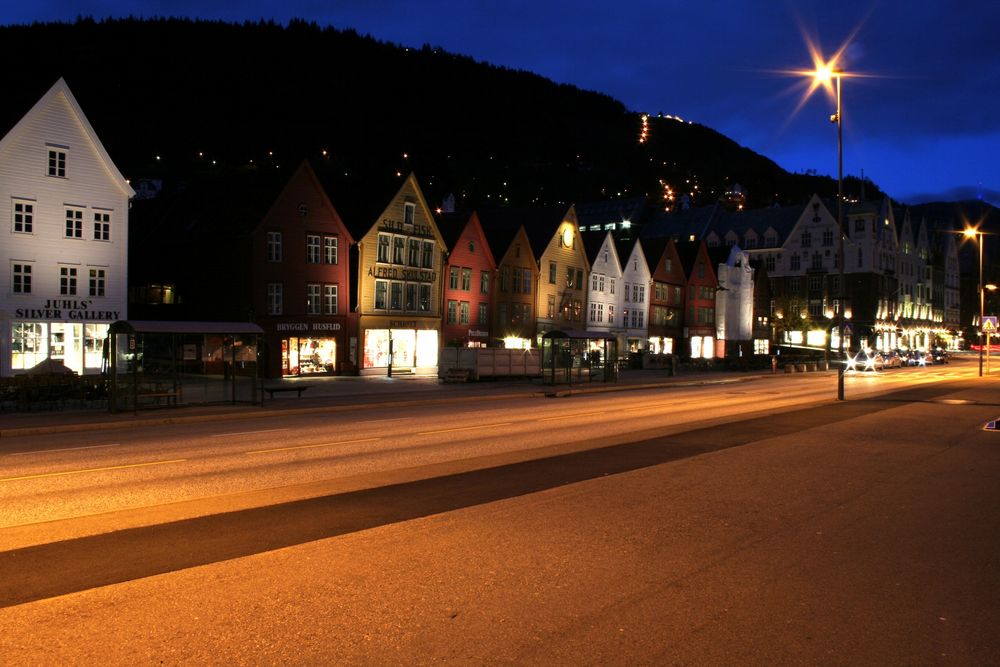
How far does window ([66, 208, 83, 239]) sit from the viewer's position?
38.9 metres

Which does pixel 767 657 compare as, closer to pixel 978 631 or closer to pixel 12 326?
pixel 978 631

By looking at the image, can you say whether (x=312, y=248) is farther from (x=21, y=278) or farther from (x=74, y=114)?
(x=21, y=278)

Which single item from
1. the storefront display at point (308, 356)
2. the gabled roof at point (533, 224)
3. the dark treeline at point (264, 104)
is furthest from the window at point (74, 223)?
the dark treeline at point (264, 104)

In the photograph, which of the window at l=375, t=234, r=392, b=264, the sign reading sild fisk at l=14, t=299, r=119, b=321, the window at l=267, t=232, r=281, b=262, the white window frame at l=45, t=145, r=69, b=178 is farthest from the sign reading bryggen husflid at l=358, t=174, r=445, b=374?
the white window frame at l=45, t=145, r=69, b=178

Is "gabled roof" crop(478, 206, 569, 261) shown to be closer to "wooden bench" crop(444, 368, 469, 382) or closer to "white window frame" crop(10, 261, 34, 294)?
"wooden bench" crop(444, 368, 469, 382)

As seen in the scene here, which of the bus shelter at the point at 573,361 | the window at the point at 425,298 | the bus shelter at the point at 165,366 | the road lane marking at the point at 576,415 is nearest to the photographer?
the road lane marking at the point at 576,415

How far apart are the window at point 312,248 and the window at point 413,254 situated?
23.4ft

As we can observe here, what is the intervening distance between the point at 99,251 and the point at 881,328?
327 ft

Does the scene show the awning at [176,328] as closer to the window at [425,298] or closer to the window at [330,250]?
the window at [330,250]

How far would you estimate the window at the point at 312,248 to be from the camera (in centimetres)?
4728

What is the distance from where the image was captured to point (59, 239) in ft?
126

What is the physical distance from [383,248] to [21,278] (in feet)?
67.2

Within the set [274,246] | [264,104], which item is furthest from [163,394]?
[264,104]

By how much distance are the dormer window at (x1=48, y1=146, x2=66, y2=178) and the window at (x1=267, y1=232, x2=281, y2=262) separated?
10.6m
